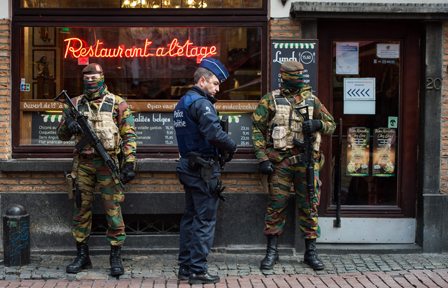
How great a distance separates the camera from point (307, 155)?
17.5 feet

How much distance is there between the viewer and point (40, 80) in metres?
6.08

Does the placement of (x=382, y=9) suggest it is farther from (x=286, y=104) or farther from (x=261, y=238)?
(x=261, y=238)

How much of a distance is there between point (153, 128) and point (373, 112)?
2752 mm

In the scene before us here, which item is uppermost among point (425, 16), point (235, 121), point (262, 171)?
point (425, 16)

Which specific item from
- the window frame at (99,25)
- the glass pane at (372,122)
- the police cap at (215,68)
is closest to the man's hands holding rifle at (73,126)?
the window frame at (99,25)

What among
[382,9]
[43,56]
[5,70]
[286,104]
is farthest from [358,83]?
[5,70]

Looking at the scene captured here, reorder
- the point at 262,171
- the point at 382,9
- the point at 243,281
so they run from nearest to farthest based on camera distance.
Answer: the point at 243,281
the point at 262,171
the point at 382,9

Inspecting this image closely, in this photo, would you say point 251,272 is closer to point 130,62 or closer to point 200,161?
point 200,161

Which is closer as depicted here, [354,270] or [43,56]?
[354,270]

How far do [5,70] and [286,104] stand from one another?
11.0 ft

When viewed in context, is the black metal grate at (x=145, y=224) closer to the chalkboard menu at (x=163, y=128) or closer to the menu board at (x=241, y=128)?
the chalkboard menu at (x=163, y=128)

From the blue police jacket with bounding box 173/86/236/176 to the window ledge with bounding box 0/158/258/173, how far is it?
1078mm

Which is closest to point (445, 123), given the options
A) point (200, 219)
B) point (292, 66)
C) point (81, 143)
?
point (292, 66)

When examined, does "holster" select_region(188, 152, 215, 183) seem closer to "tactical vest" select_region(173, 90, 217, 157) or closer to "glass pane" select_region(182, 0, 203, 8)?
"tactical vest" select_region(173, 90, 217, 157)
